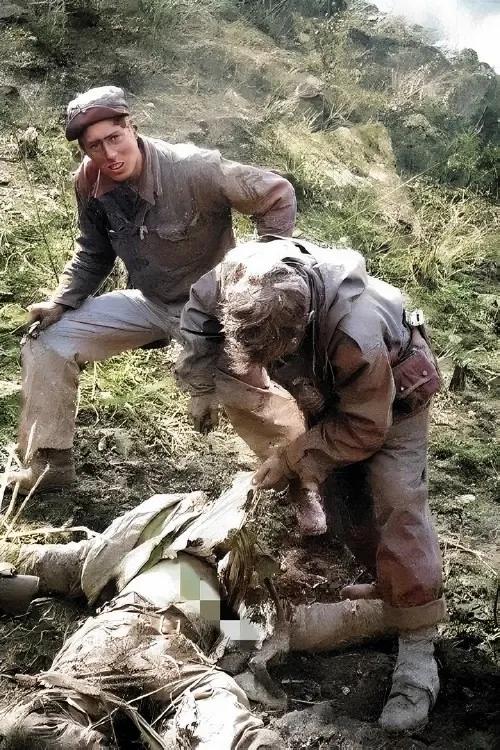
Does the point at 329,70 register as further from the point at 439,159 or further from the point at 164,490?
the point at 164,490

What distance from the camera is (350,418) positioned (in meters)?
2.90

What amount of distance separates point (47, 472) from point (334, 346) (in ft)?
6.30

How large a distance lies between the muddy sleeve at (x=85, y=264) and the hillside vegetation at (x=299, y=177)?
0.76 meters

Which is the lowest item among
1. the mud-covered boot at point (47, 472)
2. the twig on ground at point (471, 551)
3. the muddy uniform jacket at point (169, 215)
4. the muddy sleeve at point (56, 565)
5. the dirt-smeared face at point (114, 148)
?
the mud-covered boot at point (47, 472)

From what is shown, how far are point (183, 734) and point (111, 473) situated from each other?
83.6 inches

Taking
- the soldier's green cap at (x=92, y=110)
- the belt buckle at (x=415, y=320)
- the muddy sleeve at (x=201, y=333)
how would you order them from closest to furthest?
the muddy sleeve at (x=201, y=333) < the belt buckle at (x=415, y=320) < the soldier's green cap at (x=92, y=110)

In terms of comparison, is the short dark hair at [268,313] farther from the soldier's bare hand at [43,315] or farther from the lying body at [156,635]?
the soldier's bare hand at [43,315]

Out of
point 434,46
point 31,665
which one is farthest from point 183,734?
point 434,46

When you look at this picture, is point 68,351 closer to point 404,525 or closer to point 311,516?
point 311,516

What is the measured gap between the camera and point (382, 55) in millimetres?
9500

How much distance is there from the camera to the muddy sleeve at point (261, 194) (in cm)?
400

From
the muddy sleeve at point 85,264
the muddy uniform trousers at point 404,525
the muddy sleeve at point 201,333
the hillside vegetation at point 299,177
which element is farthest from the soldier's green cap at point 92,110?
the hillside vegetation at point 299,177

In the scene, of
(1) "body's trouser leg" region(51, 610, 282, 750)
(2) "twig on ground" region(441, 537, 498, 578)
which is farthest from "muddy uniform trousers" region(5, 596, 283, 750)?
(2) "twig on ground" region(441, 537, 498, 578)

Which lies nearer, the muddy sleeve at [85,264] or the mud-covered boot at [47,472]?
the mud-covered boot at [47,472]
